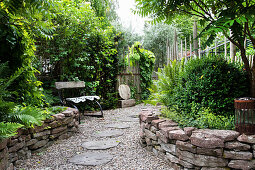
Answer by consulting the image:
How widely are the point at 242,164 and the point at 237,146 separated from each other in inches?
6.8

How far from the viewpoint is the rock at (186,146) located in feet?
6.46

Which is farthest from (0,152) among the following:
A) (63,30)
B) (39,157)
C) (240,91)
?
(63,30)

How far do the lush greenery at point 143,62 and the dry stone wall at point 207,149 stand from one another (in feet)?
18.6

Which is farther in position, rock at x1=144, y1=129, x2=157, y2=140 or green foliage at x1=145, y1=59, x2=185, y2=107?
green foliage at x1=145, y1=59, x2=185, y2=107

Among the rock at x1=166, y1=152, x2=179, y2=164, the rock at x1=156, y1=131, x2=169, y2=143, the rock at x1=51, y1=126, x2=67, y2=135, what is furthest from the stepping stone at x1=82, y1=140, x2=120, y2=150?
the rock at x1=166, y1=152, x2=179, y2=164

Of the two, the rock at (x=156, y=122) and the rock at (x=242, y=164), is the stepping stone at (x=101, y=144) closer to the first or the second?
the rock at (x=156, y=122)

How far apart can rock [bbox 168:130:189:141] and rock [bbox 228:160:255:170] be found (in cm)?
46

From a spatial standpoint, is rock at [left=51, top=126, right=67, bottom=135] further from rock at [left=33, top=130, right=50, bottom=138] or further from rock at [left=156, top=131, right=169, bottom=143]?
rock at [left=156, top=131, right=169, bottom=143]

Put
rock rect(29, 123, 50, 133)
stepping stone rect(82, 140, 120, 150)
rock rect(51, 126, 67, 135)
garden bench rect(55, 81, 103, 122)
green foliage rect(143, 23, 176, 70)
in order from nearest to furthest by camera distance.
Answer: rock rect(29, 123, 50, 133) → stepping stone rect(82, 140, 120, 150) → rock rect(51, 126, 67, 135) → garden bench rect(55, 81, 103, 122) → green foliage rect(143, 23, 176, 70)

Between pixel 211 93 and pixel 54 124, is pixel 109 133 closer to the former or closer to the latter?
pixel 54 124

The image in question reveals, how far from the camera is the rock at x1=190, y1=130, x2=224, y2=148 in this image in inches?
72.6

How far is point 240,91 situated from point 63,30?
4.43 m

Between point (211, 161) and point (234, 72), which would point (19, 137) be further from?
point (234, 72)

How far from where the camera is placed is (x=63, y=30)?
203 inches
